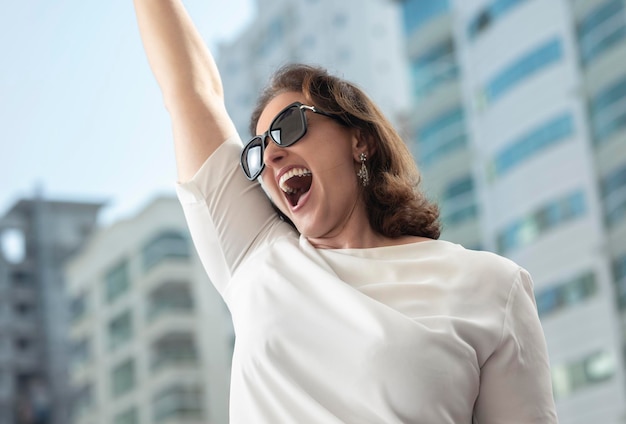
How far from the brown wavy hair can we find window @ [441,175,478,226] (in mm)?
19417

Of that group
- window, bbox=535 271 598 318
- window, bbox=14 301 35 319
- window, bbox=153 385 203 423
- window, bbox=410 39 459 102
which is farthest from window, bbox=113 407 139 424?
window, bbox=535 271 598 318

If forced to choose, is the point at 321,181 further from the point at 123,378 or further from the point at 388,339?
the point at 123,378

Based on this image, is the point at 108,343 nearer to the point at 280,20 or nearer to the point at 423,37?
the point at 280,20

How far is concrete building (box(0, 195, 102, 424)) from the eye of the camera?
154 feet

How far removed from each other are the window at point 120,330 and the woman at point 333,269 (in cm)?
3410

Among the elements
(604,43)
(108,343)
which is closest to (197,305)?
(108,343)

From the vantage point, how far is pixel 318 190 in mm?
1506

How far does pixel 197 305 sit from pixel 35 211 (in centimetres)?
1683

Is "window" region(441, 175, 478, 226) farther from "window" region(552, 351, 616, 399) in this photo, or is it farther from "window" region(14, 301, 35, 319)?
"window" region(14, 301, 35, 319)

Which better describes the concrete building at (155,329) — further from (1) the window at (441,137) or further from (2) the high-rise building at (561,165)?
(2) the high-rise building at (561,165)

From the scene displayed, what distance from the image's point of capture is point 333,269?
1.49 meters

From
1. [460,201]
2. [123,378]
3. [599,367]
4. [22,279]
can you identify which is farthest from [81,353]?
[599,367]

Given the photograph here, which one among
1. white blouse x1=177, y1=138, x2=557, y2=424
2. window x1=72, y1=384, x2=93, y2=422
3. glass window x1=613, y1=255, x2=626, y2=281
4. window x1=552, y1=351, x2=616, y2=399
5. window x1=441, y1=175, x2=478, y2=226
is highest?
window x1=441, y1=175, x2=478, y2=226

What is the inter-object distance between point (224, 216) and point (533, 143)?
17.6 metres
